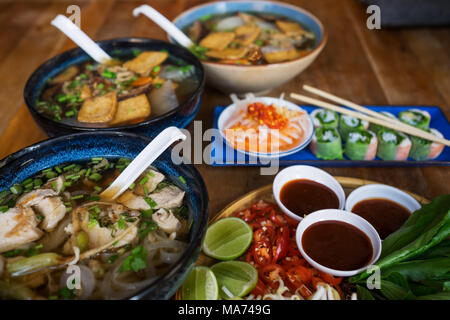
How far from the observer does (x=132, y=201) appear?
4.14ft

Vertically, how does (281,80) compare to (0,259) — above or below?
below

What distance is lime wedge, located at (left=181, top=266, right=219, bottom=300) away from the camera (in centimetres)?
116

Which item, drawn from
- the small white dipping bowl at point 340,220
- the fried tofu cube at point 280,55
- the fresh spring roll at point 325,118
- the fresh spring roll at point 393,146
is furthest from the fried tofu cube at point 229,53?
the small white dipping bowl at point 340,220

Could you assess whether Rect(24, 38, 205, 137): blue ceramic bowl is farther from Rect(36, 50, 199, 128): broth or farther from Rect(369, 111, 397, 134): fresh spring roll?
Rect(369, 111, 397, 134): fresh spring roll

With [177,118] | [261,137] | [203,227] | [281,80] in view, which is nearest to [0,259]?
[203,227]

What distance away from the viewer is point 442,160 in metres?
1.80

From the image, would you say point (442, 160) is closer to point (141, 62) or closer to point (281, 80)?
point (281, 80)

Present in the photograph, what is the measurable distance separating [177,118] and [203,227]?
0.68m

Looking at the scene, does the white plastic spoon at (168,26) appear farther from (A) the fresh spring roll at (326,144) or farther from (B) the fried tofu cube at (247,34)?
(A) the fresh spring roll at (326,144)

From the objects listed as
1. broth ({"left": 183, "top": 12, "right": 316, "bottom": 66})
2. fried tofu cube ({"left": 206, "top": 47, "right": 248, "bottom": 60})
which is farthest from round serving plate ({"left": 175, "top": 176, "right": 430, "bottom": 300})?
fried tofu cube ({"left": 206, "top": 47, "right": 248, "bottom": 60})

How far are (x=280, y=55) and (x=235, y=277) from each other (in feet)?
4.81

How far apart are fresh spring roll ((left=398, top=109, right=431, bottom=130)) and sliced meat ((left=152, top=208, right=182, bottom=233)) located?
56.1 inches

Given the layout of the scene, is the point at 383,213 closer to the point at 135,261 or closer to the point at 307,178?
the point at 307,178
